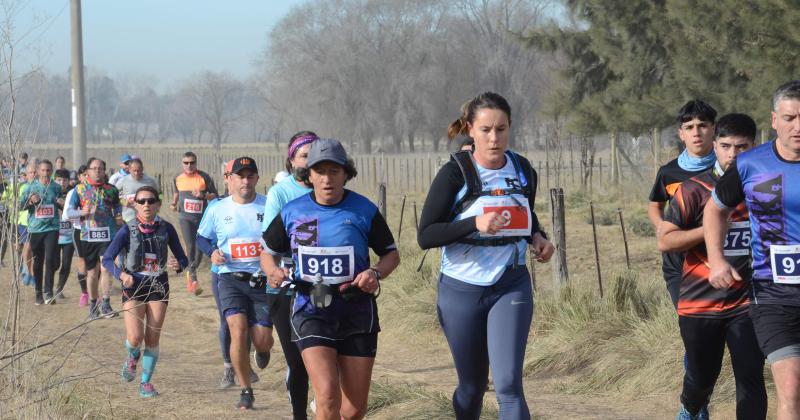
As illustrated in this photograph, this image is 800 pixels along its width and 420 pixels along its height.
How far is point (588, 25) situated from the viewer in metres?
26.0

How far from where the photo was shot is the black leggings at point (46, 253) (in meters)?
13.5

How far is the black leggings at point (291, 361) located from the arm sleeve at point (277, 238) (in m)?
0.85

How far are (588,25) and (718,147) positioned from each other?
21132mm

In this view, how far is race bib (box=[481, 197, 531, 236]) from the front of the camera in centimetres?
492

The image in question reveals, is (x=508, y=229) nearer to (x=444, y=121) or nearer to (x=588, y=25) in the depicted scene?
(x=588, y=25)

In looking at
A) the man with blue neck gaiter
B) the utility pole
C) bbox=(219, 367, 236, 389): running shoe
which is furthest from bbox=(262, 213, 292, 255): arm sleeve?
the utility pole

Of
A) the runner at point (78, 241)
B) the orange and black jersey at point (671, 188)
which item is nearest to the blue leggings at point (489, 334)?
the orange and black jersey at point (671, 188)

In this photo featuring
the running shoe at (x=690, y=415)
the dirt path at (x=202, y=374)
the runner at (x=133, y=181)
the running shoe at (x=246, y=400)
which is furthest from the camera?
the runner at (x=133, y=181)

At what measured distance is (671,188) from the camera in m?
6.10

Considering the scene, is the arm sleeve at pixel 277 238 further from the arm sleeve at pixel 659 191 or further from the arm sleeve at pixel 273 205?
the arm sleeve at pixel 659 191

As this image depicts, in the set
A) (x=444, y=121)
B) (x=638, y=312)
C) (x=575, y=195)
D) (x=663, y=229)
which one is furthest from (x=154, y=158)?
(x=663, y=229)

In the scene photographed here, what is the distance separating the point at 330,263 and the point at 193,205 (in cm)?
913

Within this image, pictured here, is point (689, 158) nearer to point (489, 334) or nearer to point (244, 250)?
point (489, 334)

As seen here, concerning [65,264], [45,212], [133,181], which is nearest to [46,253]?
[65,264]
